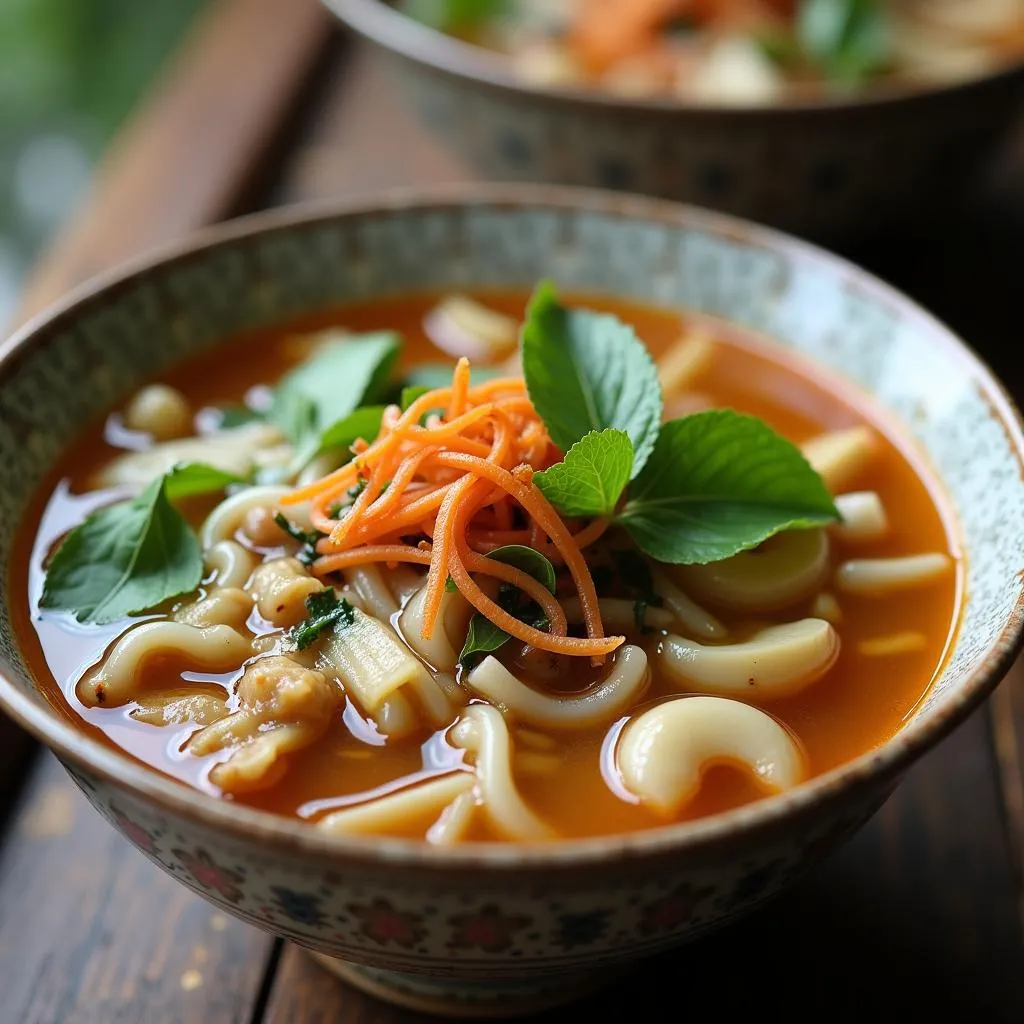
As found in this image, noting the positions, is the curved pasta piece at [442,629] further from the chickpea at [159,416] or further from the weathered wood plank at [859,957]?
the chickpea at [159,416]

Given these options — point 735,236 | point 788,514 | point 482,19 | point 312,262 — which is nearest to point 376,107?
point 482,19

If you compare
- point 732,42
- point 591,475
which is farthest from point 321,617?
point 732,42

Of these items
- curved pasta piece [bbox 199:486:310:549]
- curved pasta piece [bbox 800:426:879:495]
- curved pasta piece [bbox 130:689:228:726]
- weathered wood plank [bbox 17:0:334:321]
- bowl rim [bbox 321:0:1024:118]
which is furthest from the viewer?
weathered wood plank [bbox 17:0:334:321]

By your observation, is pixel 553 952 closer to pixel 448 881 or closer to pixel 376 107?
pixel 448 881

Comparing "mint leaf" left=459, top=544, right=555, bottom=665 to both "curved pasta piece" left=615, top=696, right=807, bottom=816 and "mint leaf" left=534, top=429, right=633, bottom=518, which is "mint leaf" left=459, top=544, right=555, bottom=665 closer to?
"mint leaf" left=534, top=429, right=633, bottom=518

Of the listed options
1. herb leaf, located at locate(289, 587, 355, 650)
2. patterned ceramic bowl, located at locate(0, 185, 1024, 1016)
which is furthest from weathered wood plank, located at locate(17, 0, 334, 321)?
herb leaf, located at locate(289, 587, 355, 650)

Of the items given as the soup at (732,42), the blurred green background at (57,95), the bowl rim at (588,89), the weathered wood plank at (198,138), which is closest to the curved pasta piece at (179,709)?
the weathered wood plank at (198,138)
